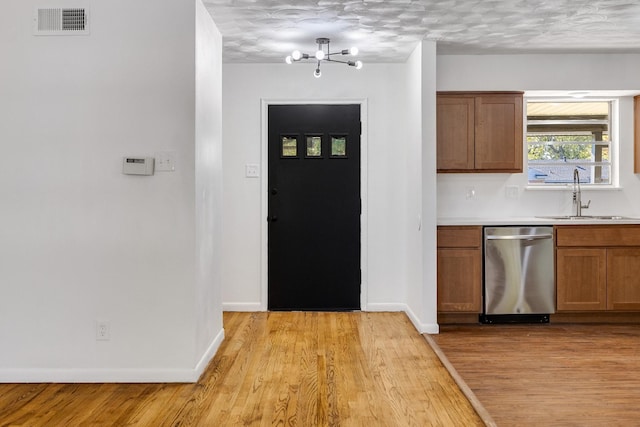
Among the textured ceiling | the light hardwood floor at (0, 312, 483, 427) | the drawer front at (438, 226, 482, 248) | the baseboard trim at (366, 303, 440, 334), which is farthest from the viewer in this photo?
the drawer front at (438, 226, 482, 248)

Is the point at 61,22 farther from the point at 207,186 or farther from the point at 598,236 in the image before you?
the point at 598,236

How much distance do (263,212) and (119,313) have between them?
2.11 meters

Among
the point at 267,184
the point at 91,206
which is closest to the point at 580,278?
the point at 267,184

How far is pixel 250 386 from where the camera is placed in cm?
311

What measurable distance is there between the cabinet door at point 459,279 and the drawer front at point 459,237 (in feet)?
0.17

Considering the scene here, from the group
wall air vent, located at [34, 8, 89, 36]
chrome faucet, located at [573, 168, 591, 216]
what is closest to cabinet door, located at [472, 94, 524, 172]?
chrome faucet, located at [573, 168, 591, 216]

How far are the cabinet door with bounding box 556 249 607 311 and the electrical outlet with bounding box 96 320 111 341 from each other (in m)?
3.67

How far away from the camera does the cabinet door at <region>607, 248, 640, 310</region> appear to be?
4.57m

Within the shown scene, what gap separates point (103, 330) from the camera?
10.4ft

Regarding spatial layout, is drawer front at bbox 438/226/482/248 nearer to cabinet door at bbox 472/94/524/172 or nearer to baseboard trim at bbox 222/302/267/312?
cabinet door at bbox 472/94/524/172

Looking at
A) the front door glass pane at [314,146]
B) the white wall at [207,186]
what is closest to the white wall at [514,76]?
the front door glass pane at [314,146]

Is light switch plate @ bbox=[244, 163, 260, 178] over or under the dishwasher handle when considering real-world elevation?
over

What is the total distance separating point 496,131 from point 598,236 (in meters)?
1.28

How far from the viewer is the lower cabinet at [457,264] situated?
4.52 meters
